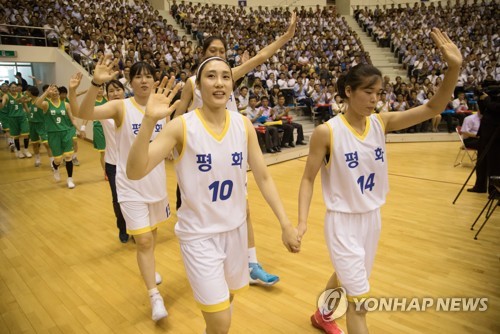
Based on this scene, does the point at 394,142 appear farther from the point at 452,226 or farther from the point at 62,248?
the point at 62,248

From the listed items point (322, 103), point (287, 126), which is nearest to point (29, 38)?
point (287, 126)

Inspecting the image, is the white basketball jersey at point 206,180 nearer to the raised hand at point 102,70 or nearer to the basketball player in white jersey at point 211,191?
the basketball player in white jersey at point 211,191

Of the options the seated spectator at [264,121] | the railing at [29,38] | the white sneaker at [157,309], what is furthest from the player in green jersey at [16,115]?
the white sneaker at [157,309]

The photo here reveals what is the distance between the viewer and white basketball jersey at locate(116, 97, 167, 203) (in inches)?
118

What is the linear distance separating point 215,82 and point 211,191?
0.58 metres

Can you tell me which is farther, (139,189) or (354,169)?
(139,189)

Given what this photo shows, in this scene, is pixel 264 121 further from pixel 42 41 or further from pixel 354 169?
pixel 42 41

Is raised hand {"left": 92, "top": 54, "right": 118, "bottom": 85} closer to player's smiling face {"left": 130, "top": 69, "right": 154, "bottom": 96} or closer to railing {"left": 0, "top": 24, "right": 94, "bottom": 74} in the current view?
player's smiling face {"left": 130, "top": 69, "right": 154, "bottom": 96}

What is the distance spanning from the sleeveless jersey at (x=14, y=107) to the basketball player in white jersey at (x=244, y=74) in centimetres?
886

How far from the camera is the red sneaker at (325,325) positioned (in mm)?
2719

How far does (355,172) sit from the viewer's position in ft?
7.33

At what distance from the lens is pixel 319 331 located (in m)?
2.84

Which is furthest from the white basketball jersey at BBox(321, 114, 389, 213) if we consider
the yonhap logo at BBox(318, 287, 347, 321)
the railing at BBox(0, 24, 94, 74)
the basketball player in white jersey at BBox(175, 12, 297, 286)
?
the railing at BBox(0, 24, 94, 74)

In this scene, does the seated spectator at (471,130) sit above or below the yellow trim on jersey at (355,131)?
below
